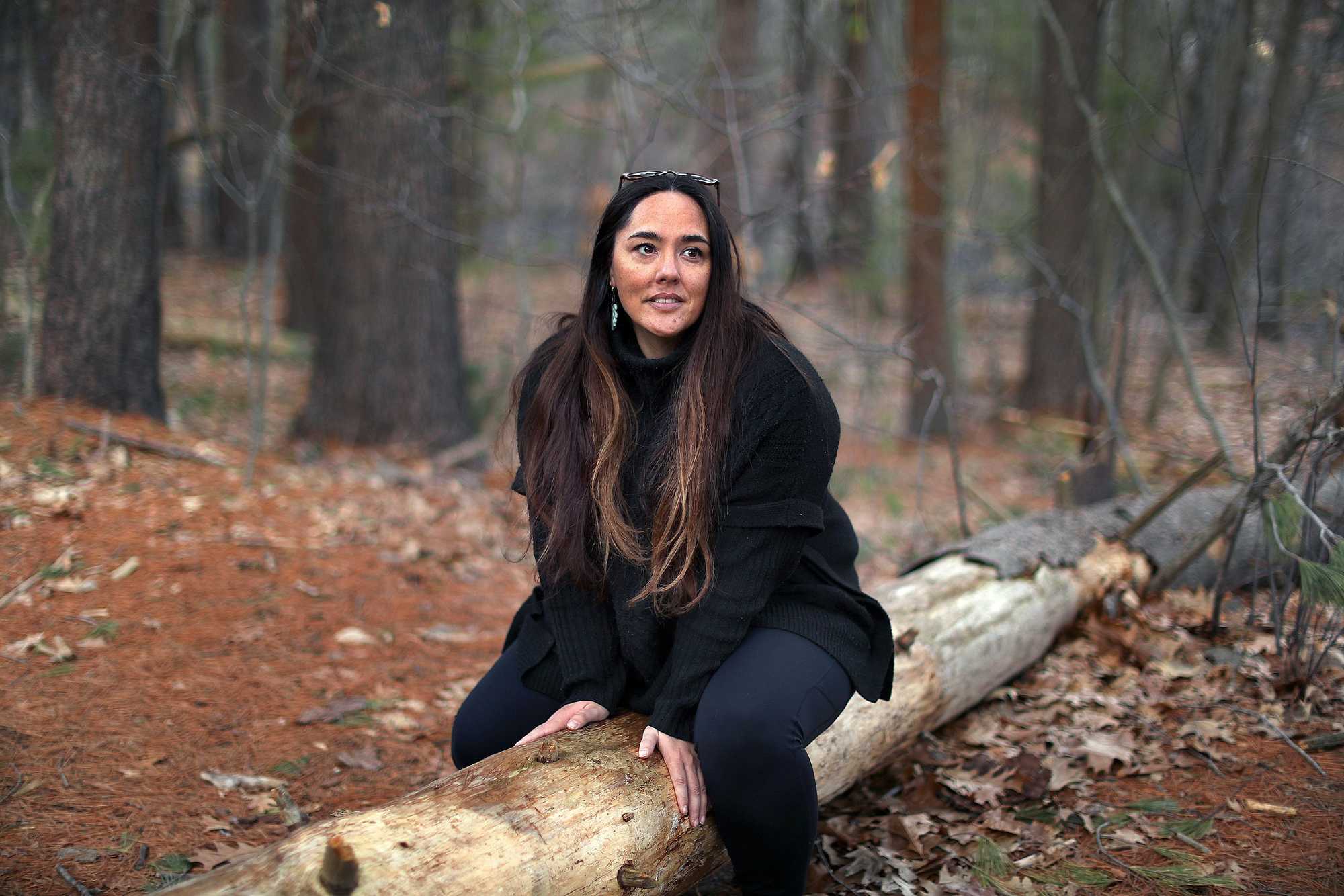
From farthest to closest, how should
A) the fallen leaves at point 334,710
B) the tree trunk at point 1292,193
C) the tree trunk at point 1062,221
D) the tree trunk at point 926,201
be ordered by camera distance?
the tree trunk at point 926,201 < the tree trunk at point 1062,221 < the tree trunk at point 1292,193 < the fallen leaves at point 334,710

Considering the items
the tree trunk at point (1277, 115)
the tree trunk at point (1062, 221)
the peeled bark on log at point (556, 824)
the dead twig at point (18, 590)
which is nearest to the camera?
the peeled bark on log at point (556, 824)

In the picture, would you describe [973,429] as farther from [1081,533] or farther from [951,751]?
[951,751]

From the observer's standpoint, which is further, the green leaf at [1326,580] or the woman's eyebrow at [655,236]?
the green leaf at [1326,580]

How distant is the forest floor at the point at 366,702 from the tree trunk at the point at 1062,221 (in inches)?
126

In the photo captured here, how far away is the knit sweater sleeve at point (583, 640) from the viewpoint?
2666 millimetres

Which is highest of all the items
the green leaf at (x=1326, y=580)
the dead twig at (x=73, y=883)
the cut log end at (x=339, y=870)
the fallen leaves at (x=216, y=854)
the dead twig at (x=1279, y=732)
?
the green leaf at (x=1326, y=580)

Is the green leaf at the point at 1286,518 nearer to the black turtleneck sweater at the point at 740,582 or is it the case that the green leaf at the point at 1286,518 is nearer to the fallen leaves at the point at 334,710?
the black turtleneck sweater at the point at 740,582

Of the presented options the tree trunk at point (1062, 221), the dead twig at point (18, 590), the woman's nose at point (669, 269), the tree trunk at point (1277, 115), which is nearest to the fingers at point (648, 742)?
the woman's nose at point (669, 269)

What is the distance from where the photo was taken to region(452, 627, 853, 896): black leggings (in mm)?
2320

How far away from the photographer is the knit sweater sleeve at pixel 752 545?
247 cm

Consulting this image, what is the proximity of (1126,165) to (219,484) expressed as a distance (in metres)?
8.06

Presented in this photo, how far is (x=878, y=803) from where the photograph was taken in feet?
10.4

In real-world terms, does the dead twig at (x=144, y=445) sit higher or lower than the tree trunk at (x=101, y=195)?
lower

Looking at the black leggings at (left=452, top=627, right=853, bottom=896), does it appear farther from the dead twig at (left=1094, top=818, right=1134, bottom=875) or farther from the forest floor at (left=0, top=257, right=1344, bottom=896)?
the dead twig at (left=1094, top=818, right=1134, bottom=875)
